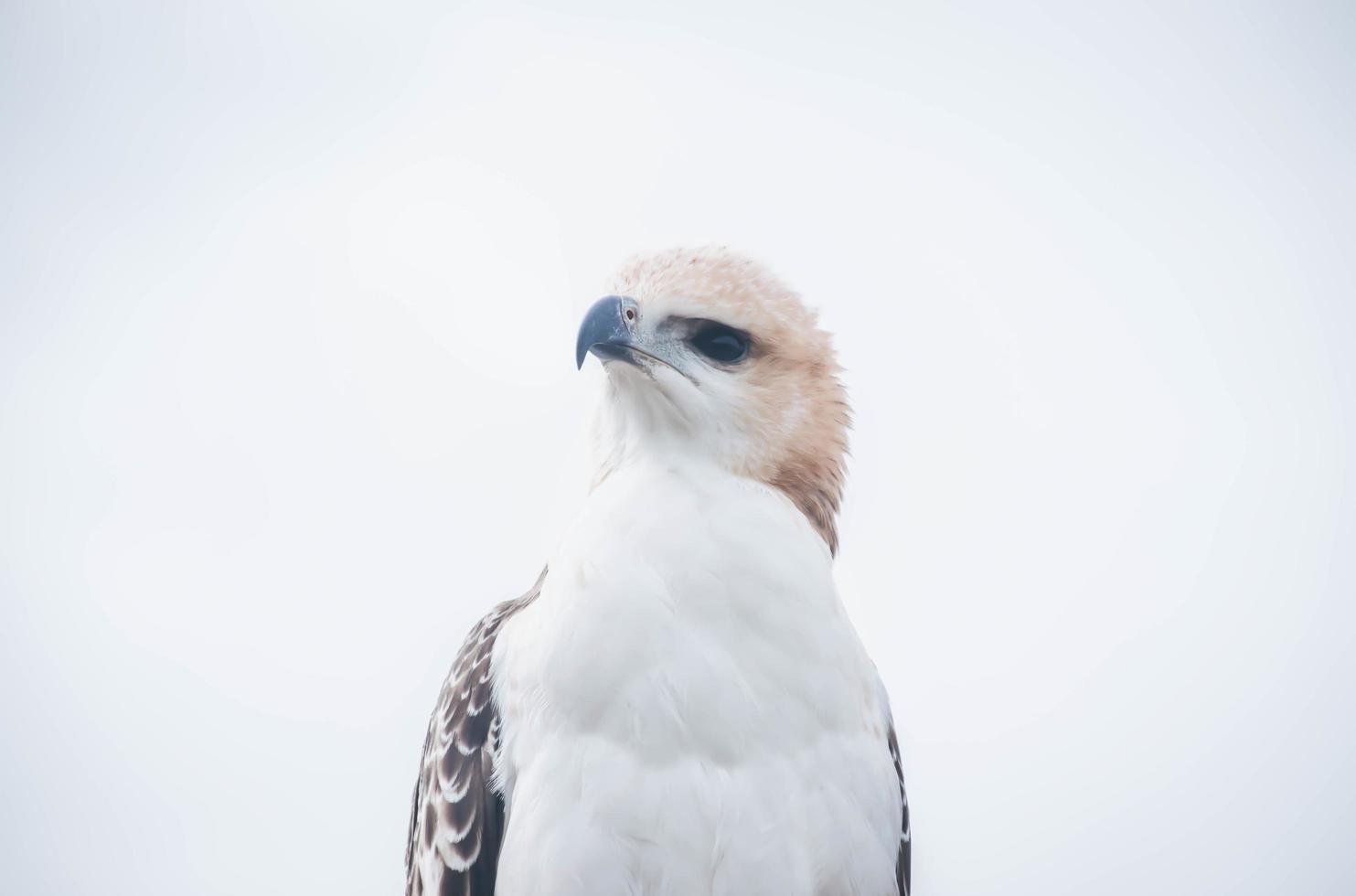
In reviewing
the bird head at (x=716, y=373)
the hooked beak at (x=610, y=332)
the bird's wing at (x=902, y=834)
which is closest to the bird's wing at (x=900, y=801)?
the bird's wing at (x=902, y=834)

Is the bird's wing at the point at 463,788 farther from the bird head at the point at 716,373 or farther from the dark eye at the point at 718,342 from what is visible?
the dark eye at the point at 718,342

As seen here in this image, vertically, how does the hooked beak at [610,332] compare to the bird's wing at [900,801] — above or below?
above

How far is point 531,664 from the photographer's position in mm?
1569

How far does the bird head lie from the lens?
5.77 ft

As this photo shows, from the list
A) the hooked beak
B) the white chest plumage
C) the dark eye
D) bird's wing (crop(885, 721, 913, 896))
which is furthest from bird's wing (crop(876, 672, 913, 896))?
the hooked beak

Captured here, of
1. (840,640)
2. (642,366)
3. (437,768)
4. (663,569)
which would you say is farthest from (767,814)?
(642,366)

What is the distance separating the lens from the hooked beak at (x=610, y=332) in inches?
67.9

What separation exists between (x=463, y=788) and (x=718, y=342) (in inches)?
36.5

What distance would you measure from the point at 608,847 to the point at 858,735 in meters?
0.46

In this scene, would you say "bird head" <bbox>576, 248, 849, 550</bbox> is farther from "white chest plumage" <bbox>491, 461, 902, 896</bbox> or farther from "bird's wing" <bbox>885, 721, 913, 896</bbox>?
"bird's wing" <bbox>885, 721, 913, 896</bbox>

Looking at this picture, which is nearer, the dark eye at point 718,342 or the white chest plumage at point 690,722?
the white chest plumage at point 690,722

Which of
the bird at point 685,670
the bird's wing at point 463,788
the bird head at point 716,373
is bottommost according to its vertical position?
the bird's wing at point 463,788

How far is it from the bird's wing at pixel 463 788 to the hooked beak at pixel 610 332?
437mm

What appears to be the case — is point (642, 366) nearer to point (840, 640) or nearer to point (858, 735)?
point (840, 640)
